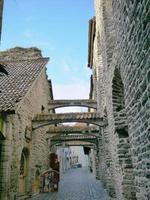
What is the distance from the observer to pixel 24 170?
35.9 feet

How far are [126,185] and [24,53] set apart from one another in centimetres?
1595

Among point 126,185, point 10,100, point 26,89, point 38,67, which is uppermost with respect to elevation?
point 38,67

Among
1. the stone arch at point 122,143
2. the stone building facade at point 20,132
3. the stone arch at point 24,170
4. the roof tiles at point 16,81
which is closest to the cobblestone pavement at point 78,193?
the stone arch at point 24,170

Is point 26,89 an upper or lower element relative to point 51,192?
upper

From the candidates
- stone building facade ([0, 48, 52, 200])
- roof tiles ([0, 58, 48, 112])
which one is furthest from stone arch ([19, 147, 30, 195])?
roof tiles ([0, 58, 48, 112])

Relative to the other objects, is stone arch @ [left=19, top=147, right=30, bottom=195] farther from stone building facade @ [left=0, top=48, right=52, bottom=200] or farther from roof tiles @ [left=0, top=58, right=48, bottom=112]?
roof tiles @ [left=0, top=58, right=48, bottom=112]

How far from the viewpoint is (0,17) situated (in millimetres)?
5797

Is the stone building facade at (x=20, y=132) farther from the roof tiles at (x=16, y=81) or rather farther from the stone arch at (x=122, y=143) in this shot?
→ the stone arch at (x=122, y=143)

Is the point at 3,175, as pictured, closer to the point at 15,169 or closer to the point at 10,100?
the point at 15,169

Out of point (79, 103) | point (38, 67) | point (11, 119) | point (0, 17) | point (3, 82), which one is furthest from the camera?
point (79, 103)

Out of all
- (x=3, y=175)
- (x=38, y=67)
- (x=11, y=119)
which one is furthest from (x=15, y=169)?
(x=38, y=67)

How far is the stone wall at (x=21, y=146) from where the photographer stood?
8.59m

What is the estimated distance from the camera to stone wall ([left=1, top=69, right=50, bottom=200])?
28.2 feet

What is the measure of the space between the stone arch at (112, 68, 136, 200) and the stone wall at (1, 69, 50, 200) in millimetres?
3828
